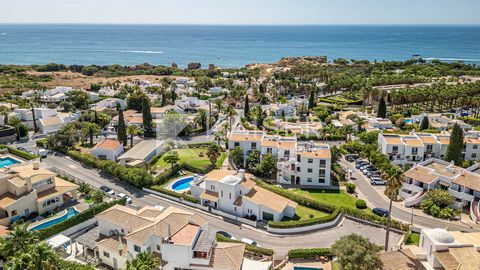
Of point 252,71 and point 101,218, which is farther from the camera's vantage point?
point 252,71

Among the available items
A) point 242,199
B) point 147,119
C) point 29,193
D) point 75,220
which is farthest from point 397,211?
point 147,119

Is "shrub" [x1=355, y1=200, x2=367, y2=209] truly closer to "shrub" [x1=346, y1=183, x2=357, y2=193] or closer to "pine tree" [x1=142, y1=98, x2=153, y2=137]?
"shrub" [x1=346, y1=183, x2=357, y2=193]

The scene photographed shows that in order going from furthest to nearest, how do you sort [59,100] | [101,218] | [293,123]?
[59,100] → [293,123] → [101,218]

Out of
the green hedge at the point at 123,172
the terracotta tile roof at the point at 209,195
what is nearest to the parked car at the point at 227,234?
the terracotta tile roof at the point at 209,195

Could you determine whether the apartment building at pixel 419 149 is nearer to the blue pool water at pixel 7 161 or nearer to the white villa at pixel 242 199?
the white villa at pixel 242 199

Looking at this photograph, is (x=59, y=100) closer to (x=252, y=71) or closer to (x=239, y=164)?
(x=239, y=164)

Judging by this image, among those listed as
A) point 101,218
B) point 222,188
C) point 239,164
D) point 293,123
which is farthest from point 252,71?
point 101,218
